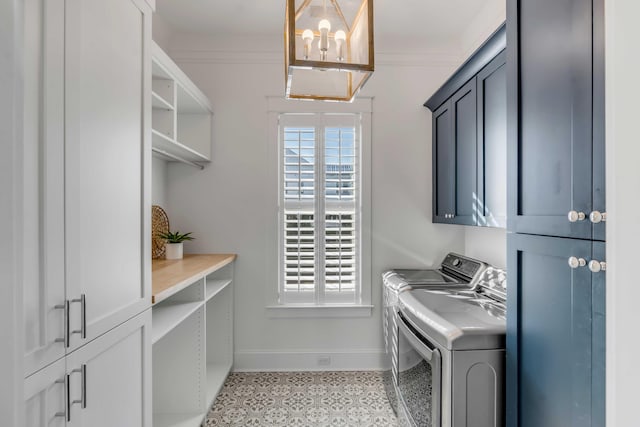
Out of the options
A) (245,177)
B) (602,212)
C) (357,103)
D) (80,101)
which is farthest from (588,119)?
(245,177)

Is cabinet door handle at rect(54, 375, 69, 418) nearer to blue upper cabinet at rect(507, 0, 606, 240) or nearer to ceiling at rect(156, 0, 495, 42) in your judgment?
blue upper cabinet at rect(507, 0, 606, 240)

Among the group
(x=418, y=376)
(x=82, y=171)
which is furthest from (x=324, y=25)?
(x=418, y=376)

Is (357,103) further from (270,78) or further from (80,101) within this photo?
(80,101)

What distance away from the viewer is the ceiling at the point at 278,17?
7.64ft

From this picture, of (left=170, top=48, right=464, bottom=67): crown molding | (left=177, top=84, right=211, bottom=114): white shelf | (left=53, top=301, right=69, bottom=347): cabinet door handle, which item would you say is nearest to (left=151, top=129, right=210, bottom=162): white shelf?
(left=177, top=84, right=211, bottom=114): white shelf

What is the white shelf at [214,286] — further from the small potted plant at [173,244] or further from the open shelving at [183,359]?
the small potted plant at [173,244]

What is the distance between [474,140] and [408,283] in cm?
101

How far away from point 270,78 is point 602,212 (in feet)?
8.19

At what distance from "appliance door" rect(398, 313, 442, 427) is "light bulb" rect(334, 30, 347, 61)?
1334 millimetres

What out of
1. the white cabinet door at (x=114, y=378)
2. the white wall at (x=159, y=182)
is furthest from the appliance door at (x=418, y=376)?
the white wall at (x=159, y=182)

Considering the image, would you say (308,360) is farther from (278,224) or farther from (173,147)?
(173,147)

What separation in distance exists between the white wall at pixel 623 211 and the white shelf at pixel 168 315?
4.97 feet

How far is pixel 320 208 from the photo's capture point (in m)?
2.80

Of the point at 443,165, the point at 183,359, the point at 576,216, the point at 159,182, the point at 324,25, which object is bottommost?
the point at 183,359
